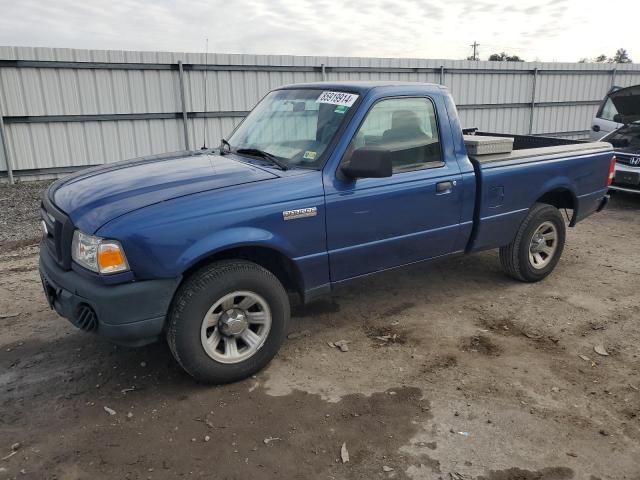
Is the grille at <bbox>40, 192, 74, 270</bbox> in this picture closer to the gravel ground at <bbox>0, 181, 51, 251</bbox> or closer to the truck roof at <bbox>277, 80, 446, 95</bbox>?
the truck roof at <bbox>277, 80, 446, 95</bbox>

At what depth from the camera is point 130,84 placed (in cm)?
1060

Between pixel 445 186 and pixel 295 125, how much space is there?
51.2 inches

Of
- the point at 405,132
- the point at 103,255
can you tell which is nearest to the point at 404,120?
the point at 405,132

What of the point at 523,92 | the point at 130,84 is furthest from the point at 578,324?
the point at 523,92

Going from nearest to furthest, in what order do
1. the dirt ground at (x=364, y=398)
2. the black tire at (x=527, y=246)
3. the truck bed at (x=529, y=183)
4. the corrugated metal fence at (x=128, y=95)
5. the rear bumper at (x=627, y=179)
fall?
the dirt ground at (x=364, y=398) → the truck bed at (x=529, y=183) → the black tire at (x=527, y=246) → the rear bumper at (x=627, y=179) → the corrugated metal fence at (x=128, y=95)

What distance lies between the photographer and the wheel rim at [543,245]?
5.32 meters

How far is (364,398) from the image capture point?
338 cm

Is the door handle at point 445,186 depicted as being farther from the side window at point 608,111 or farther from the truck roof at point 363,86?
the side window at point 608,111

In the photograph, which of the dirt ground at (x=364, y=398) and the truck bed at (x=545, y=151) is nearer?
the dirt ground at (x=364, y=398)

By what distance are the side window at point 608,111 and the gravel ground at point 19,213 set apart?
10.9 m

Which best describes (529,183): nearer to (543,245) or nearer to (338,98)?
(543,245)

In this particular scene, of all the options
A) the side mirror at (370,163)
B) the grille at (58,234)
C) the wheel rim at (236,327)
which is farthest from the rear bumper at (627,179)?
the grille at (58,234)

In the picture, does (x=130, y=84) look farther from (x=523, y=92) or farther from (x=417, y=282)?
(x=523, y=92)

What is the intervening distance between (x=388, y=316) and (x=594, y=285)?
2.32m
